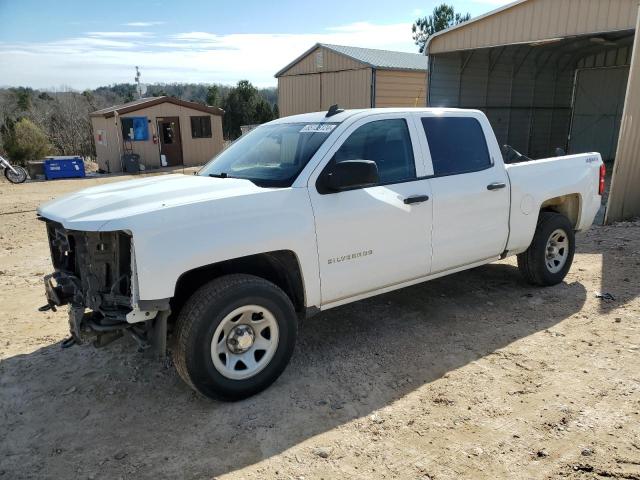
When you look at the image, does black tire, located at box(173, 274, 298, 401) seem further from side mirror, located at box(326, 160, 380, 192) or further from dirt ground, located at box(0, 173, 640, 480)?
side mirror, located at box(326, 160, 380, 192)

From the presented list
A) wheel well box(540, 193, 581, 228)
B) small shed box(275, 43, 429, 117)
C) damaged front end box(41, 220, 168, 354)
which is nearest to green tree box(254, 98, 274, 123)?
small shed box(275, 43, 429, 117)

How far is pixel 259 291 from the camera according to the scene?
3359mm

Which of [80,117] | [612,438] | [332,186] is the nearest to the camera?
[612,438]

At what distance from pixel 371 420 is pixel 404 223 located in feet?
5.13

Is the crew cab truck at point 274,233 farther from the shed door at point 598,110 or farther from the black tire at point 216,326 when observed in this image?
the shed door at point 598,110

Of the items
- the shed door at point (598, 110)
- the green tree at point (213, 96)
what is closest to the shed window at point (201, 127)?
the shed door at point (598, 110)

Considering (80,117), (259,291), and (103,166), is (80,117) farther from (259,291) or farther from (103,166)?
(259,291)

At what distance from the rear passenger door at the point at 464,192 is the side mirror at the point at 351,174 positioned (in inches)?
35.1

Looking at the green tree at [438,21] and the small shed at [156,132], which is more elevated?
the green tree at [438,21]

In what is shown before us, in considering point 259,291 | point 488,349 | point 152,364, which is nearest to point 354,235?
point 259,291

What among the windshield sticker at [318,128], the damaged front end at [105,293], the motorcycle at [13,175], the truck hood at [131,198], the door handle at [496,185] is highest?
the windshield sticker at [318,128]

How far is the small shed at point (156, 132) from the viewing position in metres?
23.3

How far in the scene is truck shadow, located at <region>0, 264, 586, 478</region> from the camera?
2967 mm

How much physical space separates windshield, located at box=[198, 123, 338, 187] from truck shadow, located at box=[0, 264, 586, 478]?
5.02 feet
